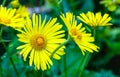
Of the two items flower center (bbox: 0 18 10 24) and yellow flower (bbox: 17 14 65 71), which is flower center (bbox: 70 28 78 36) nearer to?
yellow flower (bbox: 17 14 65 71)

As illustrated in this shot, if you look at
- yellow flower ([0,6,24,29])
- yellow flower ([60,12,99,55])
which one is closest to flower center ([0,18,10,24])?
yellow flower ([0,6,24,29])

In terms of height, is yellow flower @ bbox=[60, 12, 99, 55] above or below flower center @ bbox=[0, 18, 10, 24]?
below

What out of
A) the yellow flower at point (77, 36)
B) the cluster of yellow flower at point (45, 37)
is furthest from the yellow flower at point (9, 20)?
the yellow flower at point (77, 36)

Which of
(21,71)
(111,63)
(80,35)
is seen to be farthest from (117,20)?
(80,35)

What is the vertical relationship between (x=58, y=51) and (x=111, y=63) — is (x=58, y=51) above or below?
above

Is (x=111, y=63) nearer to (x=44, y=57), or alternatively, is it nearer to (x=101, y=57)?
(x=101, y=57)

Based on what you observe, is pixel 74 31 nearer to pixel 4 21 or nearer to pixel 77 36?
pixel 77 36

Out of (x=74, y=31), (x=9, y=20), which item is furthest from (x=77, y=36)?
(x=9, y=20)

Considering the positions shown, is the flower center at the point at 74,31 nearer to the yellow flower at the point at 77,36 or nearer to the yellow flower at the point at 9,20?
the yellow flower at the point at 77,36
